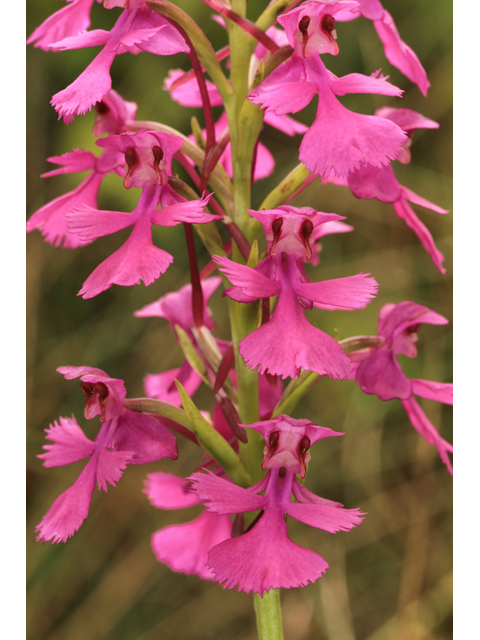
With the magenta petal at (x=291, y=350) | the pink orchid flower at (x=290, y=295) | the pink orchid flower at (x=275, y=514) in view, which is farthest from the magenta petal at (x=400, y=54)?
the pink orchid flower at (x=275, y=514)

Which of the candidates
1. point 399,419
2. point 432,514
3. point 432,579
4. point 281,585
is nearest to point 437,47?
point 399,419

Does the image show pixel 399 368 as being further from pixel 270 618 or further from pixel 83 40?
pixel 83 40

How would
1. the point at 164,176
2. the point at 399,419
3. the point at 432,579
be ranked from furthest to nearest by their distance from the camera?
the point at 399,419 < the point at 432,579 < the point at 164,176

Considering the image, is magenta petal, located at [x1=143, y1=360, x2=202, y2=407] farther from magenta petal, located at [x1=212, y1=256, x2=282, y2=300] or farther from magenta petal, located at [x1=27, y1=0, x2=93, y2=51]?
magenta petal, located at [x1=27, y1=0, x2=93, y2=51]

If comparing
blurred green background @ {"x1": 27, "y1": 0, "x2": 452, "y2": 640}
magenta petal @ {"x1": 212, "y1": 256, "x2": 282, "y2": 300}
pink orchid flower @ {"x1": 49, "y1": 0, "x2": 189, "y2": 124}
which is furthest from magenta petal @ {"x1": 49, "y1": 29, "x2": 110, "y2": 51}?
blurred green background @ {"x1": 27, "y1": 0, "x2": 452, "y2": 640}

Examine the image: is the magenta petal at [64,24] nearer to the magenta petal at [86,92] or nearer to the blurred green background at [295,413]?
the magenta petal at [86,92]

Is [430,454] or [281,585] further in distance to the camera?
[430,454]

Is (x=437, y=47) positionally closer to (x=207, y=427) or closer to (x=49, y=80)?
(x=49, y=80)
